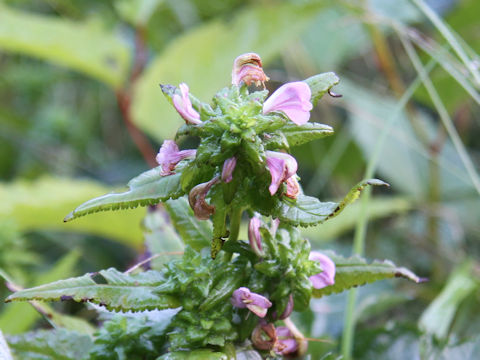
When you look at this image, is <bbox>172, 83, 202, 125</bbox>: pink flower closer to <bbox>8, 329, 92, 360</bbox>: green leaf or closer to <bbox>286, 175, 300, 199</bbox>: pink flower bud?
<bbox>286, 175, 300, 199</bbox>: pink flower bud

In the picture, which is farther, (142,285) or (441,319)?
(441,319)

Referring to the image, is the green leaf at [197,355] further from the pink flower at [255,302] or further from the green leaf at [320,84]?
the green leaf at [320,84]

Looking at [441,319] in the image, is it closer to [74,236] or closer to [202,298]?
[202,298]

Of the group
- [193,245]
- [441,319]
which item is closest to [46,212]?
[193,245]

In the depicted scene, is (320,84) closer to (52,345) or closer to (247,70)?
(247,70)

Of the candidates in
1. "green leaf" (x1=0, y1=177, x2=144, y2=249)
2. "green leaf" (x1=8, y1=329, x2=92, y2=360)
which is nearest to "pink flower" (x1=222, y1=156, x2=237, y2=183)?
"green leaf" (x1=8, y1=329, x2=92, y2=360)

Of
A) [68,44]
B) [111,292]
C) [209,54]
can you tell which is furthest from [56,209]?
[111,292]
